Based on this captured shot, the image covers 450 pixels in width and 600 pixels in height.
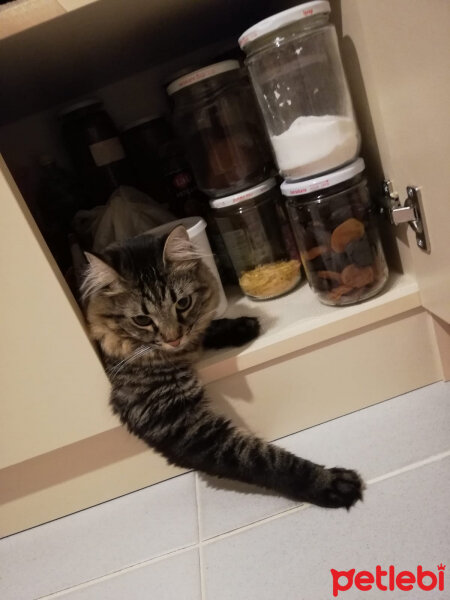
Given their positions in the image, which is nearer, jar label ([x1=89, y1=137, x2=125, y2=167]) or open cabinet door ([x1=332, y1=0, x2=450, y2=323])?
open cabinet door ([x1=332, y1=0, x2=450, y2=323])

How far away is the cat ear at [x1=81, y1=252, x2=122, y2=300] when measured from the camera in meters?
0.74

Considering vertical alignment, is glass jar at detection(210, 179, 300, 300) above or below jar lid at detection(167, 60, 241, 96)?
below

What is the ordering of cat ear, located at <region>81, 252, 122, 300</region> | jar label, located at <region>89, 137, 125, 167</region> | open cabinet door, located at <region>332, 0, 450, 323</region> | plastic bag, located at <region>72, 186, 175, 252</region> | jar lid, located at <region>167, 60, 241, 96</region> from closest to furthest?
open cabinet door, located at <region>332, 0, 450, 323</region> < cat ear, located at <region>81, 252, 122, 300</region> < jar lid, located at <region>167, 60, 241, 96</region> < plastic bag, located at <region>72, 186, 175, 252</region> < jar label, located at <region>89, 137, 125, 167</region>

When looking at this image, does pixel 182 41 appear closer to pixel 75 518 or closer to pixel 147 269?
pixel 147 269

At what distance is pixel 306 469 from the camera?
0.71 meters

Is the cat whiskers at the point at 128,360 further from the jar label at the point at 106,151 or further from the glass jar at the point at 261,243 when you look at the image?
the jar label at the point at 106,151

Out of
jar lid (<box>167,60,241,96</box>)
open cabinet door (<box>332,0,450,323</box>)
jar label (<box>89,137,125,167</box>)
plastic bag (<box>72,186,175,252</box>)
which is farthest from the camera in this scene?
jar label (<box>89,137,125,167</box>)

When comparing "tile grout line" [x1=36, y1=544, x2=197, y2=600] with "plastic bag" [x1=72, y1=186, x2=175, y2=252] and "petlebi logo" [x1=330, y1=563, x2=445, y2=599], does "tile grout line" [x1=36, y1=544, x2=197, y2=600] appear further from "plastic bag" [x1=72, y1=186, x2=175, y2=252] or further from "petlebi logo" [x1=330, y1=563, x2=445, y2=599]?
"plastic bag" [x1=72, y1=186, x2=175, y2=252]

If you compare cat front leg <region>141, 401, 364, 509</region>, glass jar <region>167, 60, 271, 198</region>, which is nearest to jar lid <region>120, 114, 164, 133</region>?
glass jar <region>167, 60, 271, 198</region>

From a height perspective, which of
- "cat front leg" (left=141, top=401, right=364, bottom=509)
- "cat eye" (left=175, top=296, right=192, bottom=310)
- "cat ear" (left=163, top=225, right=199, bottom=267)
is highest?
"cat ear" (left=163, top=225, right=199, bottom=267)

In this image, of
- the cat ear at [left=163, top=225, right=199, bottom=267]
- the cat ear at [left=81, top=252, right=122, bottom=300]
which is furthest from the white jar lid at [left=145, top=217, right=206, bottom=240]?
the cat ear at [left=81, top=252, right=122, bottom=300]

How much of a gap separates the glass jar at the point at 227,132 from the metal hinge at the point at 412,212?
32 cm

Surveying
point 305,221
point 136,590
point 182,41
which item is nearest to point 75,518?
point 136,590

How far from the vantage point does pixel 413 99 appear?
590 millimetres
